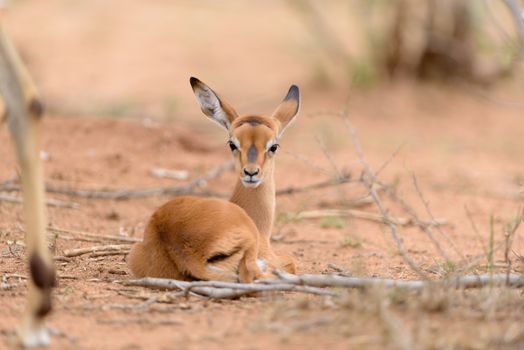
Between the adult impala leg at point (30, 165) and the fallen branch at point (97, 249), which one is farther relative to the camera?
the fallen branch at point (97, 249)

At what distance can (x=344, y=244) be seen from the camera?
22.8ft

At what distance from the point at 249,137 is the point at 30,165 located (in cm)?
206

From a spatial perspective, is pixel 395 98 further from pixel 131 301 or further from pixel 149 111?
pixel 131 301

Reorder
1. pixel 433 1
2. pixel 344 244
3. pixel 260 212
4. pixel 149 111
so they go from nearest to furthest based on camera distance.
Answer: pixel 260 212 < pixel 344 244 < pixel 149 111 < pixel 433 1

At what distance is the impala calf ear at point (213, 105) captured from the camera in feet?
20.3

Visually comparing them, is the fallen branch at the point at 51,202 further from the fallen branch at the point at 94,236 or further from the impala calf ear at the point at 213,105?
the impala calf ear at the point at 213,105

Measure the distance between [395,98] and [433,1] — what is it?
1.55 metres

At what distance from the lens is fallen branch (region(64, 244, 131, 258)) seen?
5840 millimetres

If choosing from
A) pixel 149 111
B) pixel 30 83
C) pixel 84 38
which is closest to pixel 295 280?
pixel 30 83

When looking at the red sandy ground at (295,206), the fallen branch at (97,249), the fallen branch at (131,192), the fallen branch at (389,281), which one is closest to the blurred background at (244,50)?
the red sandy ground at (295,206)

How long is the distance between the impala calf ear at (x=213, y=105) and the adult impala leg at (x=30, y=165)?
2.35m

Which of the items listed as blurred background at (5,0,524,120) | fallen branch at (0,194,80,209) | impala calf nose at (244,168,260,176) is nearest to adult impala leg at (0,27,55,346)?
impala calf nose at (244,168,260,176)

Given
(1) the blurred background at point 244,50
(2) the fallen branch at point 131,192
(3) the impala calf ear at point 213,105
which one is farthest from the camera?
(1) the blurred background at point 244,50

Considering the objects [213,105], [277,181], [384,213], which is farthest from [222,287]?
[277,181]
